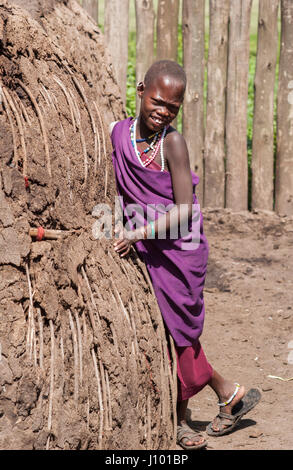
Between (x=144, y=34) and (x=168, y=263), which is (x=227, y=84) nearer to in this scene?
(x=144, y=34)

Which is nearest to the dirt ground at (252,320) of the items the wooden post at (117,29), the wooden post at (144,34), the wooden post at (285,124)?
the wooden post at (285,124)

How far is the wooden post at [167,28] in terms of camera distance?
655 centimetres

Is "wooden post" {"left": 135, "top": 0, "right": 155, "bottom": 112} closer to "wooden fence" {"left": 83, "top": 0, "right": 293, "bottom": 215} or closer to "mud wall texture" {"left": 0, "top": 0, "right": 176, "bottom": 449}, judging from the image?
"wooden fence" {"left": 83, "top": 0, "right": 293, "bottom": 215}

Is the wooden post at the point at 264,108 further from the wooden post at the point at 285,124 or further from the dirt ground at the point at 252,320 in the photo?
the dirt ground at the point at 252,320

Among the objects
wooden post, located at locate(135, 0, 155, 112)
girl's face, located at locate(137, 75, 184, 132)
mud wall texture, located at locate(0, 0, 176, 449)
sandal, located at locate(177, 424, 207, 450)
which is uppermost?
wooden post, located at locate(135, 0, 155, 112)

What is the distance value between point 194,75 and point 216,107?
355 mm

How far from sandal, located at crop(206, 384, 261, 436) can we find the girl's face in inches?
57.7

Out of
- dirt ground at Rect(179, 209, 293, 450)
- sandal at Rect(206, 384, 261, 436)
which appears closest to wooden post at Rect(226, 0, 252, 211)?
dirt ground at Rect(179, 209, 293, 450)

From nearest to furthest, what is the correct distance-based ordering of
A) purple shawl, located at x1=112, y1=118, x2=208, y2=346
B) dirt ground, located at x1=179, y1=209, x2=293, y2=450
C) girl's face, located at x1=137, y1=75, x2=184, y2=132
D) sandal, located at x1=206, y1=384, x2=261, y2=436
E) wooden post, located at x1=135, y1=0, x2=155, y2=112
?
girl's face, located at x1=137, y1=75, x2=184, y2=132 < purple shawl, located at x1=112, y1=118, x2=208, y2=346 < sandal, located at x1=206, y1=384, x2=261, y2=436 < dirt ground, located at x1=179, y1=209, x2=293, y2=450 < wooden post, located at x1=135, y1=0, x2=155, y2=112

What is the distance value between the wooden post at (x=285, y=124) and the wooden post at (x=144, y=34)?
1213 mm

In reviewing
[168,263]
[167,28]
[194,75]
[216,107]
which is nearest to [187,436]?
[168,263]

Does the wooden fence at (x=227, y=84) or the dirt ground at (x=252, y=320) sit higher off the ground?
the wooden fence at (x=227, y=84)

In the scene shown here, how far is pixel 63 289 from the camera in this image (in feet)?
9.87

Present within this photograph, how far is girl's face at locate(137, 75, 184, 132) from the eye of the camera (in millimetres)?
3311
